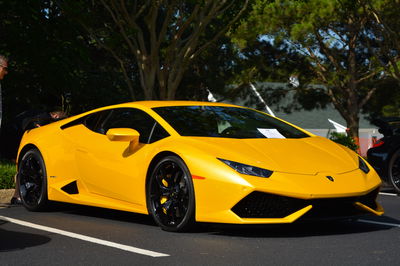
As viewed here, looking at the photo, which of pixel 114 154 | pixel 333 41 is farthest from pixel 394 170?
pixel 333 41

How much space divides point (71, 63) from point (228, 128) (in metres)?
12.4

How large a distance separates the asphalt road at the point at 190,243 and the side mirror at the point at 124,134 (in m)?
0.89

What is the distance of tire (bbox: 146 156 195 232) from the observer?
7.02m

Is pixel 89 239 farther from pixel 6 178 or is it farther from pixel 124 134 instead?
pixel 6 178

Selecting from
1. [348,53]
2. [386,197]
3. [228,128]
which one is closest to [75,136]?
[228,128]

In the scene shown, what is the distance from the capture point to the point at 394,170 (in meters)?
11.4

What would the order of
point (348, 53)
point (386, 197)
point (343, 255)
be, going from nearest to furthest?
point (343, 255) < point (386, 197) < point (348, 53)

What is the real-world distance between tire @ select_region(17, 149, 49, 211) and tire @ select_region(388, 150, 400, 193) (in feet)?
17.2

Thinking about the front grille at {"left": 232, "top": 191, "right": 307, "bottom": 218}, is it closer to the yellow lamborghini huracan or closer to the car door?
the yellow lamborghini huracan

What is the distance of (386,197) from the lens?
35.8 ft

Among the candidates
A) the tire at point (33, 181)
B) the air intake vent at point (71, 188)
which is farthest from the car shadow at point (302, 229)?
the tire at point (33, 181)

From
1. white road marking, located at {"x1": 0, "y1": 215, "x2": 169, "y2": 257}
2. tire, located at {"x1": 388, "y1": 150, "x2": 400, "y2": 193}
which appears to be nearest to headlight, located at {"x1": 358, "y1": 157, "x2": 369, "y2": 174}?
white road marking, located at {"x1": 0, "y1": 215, "x2": 169, "y2": 257}

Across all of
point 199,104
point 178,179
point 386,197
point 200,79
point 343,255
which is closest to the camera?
point 343,255

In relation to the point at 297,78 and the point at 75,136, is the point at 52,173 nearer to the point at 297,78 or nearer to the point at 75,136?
the point at 75,136
